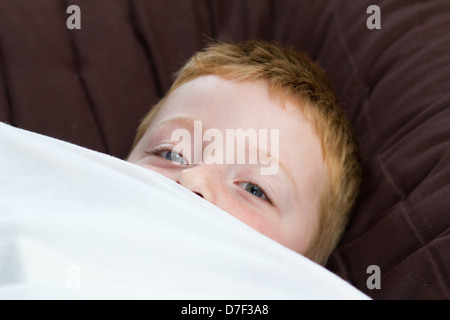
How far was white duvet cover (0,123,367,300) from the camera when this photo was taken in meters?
0.71

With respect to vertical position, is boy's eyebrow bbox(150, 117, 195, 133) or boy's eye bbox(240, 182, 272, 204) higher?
boy's eyebrow bbox(150, 117, 195, 133)

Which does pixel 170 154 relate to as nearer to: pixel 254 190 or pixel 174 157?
pixel 174 157

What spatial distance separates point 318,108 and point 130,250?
566mm

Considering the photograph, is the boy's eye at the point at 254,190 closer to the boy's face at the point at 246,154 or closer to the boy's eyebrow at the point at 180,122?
the boy's face at the point at 246,154

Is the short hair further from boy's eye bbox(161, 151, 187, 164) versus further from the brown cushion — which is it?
boy's eye bbox(161, 151, 187, 164)

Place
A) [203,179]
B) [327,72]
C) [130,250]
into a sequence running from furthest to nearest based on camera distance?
[327,72] → [203,179] → [130,250]

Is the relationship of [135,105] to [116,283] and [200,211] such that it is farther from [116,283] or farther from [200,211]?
[116,283]

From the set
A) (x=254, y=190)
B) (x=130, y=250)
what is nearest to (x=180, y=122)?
(x=254, y=190)

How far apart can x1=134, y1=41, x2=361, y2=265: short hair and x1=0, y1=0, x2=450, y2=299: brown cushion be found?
37 mm

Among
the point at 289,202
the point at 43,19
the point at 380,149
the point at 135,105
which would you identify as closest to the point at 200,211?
the point at 289,202

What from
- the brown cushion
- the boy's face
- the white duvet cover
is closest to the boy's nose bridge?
the boy's face

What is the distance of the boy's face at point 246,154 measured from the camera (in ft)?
3.43

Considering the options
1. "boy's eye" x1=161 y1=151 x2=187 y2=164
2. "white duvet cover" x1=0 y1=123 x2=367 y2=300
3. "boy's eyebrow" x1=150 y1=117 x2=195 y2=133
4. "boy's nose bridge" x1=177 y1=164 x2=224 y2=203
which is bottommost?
"white duvet cover" x1=0 y1=123 x2=367 y2=300

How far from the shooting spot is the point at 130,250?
29.1 inches
